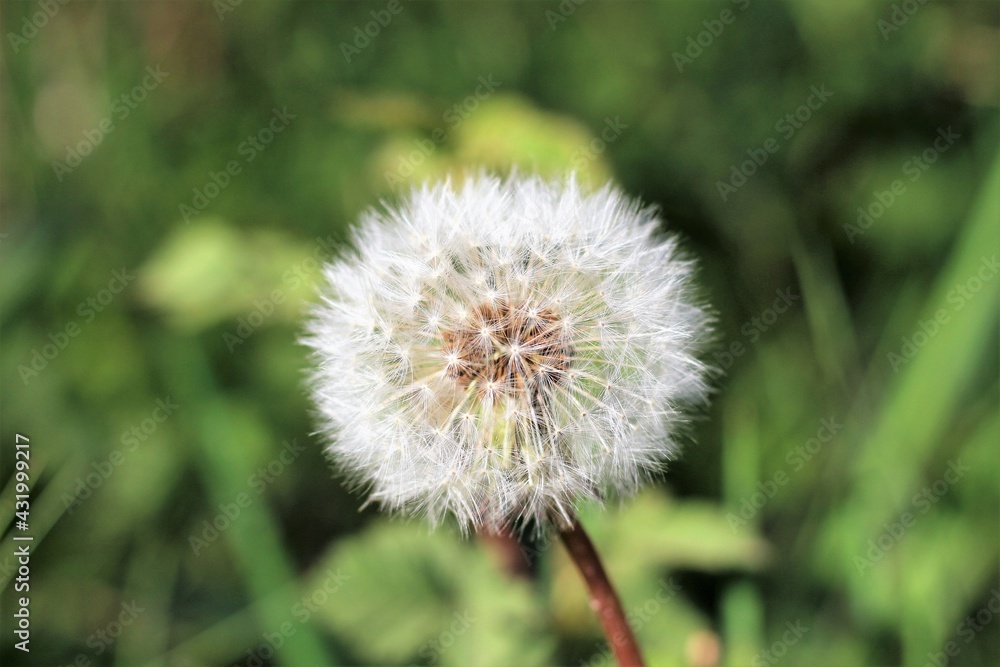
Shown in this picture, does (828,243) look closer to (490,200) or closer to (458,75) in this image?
(458,75)

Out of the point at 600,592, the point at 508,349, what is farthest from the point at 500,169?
the point at 600,592

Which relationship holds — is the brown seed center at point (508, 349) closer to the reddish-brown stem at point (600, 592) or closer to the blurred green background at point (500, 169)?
the reddish-brown stem at point (600, 592)

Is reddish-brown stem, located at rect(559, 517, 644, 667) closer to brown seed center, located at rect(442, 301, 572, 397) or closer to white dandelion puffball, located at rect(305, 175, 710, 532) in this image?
white dandelion puffball, located at rect(305, 175, 710, 532)

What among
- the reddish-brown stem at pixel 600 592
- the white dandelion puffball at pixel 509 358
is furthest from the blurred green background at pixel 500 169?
the white dandelion puffball at pixel 509 358

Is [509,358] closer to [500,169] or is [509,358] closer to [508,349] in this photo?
[508,349]

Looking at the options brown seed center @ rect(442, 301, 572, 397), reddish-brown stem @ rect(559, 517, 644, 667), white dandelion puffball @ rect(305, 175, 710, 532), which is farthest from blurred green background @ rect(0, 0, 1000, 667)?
brown seed center @ rect(442, 301, 572, 397)

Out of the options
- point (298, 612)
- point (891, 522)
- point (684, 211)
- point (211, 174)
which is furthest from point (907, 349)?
point (211, 174)
